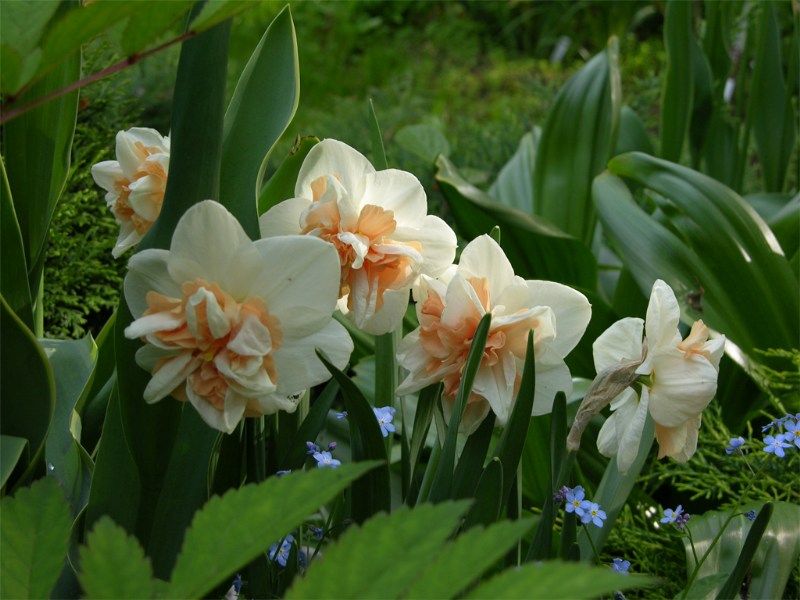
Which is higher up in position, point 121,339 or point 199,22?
point 199,22

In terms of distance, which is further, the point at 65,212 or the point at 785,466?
the point at 65,212

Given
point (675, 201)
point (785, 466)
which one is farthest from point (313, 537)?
point (675, 201)

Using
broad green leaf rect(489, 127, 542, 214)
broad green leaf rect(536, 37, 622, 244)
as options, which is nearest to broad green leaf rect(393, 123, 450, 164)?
broad green leaf rect(489, 127, 542, 214)

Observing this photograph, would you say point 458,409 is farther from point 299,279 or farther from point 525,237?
point 525,237

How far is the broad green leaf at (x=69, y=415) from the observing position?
867mm

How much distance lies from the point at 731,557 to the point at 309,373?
597 mm

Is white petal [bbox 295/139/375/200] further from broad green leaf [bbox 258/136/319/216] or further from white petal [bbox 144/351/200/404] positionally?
white petal [bbox 144/351/200/404]

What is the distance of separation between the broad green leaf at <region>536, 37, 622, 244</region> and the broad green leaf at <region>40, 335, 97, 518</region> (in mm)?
1255

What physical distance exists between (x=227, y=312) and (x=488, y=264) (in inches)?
9.1

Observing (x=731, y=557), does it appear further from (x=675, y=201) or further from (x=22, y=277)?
(x=22, y=277)

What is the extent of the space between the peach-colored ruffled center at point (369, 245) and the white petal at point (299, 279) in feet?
0.20

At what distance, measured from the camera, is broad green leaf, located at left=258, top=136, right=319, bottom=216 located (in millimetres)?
869

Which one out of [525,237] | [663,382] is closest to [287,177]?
[663,382]

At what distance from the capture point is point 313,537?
38.7 inches
